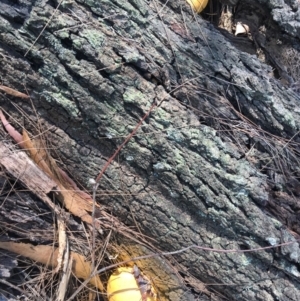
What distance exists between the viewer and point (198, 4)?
250 cm

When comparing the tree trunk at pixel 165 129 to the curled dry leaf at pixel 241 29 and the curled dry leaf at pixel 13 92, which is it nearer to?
the curled dry leaf at pixel 13 92

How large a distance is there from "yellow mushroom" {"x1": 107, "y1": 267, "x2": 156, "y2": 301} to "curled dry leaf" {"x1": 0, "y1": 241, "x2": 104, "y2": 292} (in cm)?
8

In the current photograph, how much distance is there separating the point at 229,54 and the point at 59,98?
92 cm

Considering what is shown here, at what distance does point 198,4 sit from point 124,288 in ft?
5.27

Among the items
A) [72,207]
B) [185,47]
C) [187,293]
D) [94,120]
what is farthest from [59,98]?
[187,293]

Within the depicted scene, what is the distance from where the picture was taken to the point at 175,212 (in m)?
2.08

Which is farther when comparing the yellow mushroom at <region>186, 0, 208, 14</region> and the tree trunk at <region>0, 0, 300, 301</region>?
the yellow mushroom at <region>186, 0, 208, 14</region>

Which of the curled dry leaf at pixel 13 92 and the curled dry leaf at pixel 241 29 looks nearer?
the curled dry leaf at pixel 13 92

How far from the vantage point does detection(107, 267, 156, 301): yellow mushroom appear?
210 centimetres

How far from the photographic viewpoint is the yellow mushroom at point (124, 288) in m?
2.10

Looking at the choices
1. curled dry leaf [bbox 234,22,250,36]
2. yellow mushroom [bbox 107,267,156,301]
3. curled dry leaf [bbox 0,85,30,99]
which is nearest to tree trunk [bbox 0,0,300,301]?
curled dry leaf [bbox 0,85,30,99]

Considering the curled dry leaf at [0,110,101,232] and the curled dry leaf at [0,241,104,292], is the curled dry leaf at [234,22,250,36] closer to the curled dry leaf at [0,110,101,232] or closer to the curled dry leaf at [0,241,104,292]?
the curled dry leaf at [0,110,101,232]

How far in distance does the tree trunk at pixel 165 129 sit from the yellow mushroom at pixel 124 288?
16 cm

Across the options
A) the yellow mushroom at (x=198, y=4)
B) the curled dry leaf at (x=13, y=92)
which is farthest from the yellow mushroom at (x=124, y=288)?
the yellow mushroom at (x=198, y=4)
